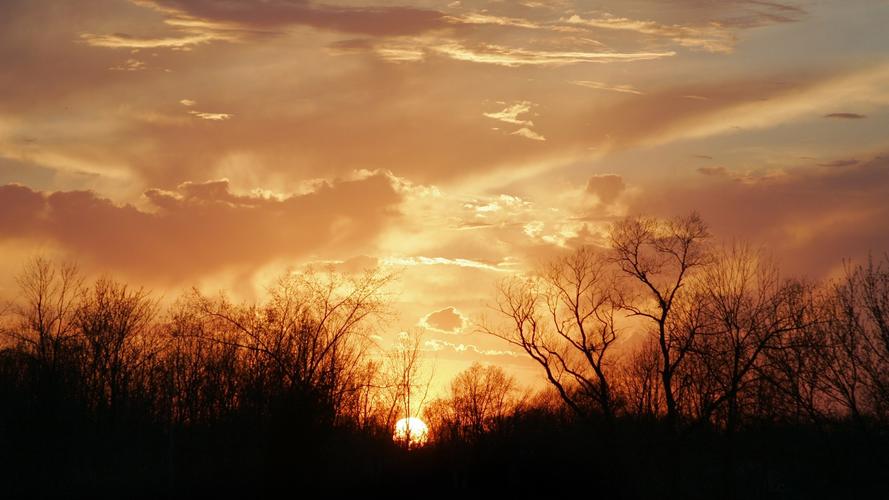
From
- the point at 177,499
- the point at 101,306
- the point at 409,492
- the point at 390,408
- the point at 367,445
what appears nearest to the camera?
the point at 177,499

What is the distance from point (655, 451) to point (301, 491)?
23300 mm

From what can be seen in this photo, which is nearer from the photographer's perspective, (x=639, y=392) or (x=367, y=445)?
(x=367, y=445)

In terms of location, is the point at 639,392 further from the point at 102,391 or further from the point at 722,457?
the point at 102,391

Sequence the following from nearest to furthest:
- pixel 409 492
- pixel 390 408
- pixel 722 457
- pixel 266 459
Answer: pixel 266 459
pixel 409 492
pixel 722 457
pixel 390 408

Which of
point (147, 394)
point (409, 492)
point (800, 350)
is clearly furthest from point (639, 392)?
point (147, 394)

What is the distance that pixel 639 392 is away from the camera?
6438cm

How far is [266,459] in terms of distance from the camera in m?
34.9

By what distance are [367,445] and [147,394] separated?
642 inches

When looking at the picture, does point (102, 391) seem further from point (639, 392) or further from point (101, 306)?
point (639, 392)

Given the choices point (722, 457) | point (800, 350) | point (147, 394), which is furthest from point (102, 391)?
point (800, 350)

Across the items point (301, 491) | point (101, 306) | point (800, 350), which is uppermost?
point (101, 306)

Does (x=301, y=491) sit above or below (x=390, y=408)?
below

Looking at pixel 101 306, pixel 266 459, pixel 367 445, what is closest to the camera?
pixel 266 459

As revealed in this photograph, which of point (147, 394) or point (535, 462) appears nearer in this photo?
point (535, 462)
